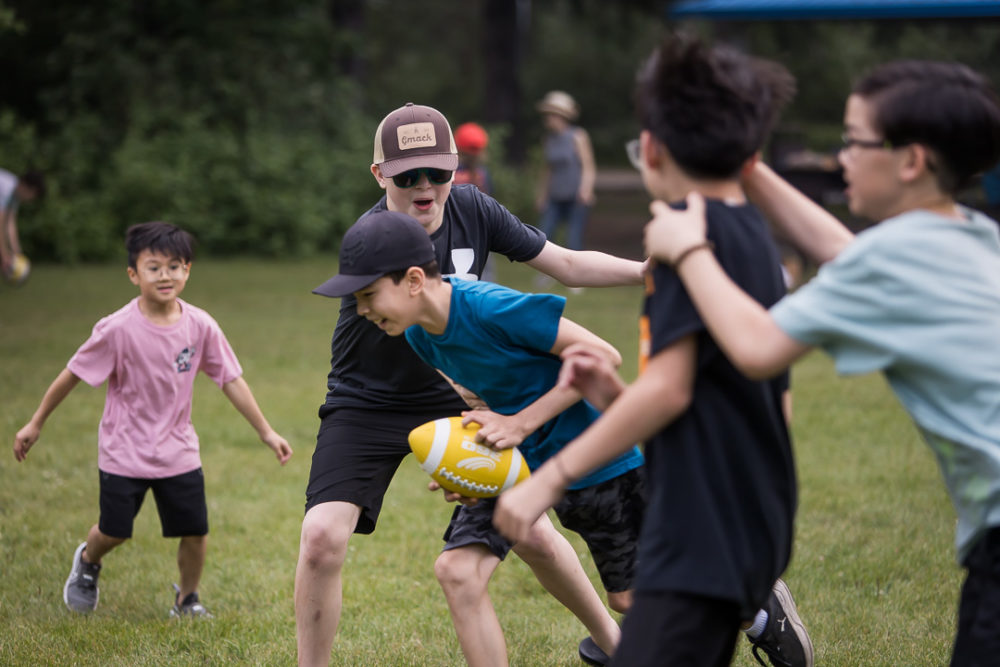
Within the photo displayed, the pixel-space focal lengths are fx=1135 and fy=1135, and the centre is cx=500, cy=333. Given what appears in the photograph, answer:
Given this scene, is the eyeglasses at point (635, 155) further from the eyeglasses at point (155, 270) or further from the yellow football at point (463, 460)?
the eyeglasses at point (155, 270)

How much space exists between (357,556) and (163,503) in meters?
1.23

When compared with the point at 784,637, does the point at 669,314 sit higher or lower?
higher

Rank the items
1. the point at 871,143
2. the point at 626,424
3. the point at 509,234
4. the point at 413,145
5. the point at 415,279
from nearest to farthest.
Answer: the point at 626,424 → the point at 871,143 → the point at 415,279 → the point at 413,145 → the point at 509,234

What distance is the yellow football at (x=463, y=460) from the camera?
335 cm

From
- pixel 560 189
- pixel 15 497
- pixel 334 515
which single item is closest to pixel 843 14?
pixel 560 189

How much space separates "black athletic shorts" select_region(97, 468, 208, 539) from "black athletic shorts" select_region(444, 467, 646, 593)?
1.68 metres

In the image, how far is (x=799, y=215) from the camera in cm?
299

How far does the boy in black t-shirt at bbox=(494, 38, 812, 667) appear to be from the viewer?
2.49m

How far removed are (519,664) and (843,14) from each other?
12877 mm

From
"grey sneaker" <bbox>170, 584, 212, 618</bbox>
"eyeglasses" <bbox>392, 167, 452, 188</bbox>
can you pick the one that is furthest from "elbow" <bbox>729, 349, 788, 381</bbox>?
"grey sneaker" <bbox>170, 584, 212, 618</bbox>

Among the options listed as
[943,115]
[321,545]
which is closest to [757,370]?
[943,115]

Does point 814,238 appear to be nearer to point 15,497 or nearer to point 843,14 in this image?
point 15,497

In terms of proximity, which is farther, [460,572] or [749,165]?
[460,572]

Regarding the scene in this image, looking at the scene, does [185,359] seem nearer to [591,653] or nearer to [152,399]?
[152,399]
